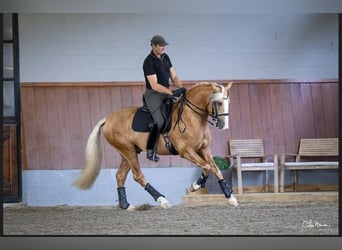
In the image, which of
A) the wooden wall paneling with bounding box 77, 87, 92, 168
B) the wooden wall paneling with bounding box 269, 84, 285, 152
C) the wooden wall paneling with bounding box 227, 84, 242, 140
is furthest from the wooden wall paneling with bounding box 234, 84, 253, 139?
the wooden wall paneling with bounding box 77, 87, 92, 168

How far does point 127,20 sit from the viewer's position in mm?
7316

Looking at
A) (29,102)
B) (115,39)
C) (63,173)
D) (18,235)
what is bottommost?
(18,235)

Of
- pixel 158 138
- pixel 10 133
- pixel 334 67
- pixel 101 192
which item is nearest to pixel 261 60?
pixel 334 67

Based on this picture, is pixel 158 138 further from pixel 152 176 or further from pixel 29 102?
pixel 29 102

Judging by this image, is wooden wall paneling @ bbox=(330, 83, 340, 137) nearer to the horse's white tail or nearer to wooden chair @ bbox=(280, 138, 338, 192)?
wooden chair @ bbox=(280, 138, 338, 192)

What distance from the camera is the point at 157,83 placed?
280 inches

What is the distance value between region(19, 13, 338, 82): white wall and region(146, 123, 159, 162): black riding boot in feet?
1.72

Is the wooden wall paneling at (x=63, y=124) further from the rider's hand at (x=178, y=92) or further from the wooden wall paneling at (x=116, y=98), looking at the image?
the rider's hand at (x=178, y=92)

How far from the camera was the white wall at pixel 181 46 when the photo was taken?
727 cm

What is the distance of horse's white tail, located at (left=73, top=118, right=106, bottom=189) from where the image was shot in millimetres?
7289

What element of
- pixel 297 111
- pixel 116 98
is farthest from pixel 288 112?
pixel 116 98

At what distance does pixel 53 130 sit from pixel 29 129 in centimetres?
21

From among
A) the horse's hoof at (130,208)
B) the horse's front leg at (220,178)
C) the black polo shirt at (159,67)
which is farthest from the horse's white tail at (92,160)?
the horse's front leg at (220,178)

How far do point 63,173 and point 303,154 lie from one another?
2.06m
